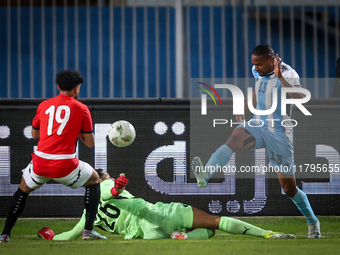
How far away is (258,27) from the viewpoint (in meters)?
7.21

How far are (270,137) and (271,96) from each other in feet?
1.31

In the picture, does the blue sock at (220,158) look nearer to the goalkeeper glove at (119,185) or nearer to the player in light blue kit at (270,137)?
the player in light blue kit at (270,137)

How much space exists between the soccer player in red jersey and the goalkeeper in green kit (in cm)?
23

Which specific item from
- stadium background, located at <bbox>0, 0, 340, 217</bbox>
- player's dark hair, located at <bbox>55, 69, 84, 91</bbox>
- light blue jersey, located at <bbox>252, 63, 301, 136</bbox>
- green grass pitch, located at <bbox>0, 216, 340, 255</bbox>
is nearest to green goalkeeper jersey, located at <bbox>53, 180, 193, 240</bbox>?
green grass pitch, located at <bbox>0, 216, 340, 255</bbox>

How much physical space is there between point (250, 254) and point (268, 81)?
6.53ft

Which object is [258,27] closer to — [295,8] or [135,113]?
[295,8]

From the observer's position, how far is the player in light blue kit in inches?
184

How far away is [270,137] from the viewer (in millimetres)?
4852

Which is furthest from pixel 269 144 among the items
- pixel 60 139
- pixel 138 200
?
pixel 60 139

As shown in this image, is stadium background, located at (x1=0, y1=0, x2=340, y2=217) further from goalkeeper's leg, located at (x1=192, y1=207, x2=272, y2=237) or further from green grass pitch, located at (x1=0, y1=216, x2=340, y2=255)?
green grass pitch, located at (x1=0, y1=216, x2=340, y2=255)

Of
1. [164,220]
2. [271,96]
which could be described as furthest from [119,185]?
[271,96]

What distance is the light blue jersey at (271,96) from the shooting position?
477cm

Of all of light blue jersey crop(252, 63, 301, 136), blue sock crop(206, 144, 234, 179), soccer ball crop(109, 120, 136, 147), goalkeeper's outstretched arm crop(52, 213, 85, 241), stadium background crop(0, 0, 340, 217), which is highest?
stadium background crop(0, 0, 340, 217)

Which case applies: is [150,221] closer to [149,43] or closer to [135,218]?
[135,218]
